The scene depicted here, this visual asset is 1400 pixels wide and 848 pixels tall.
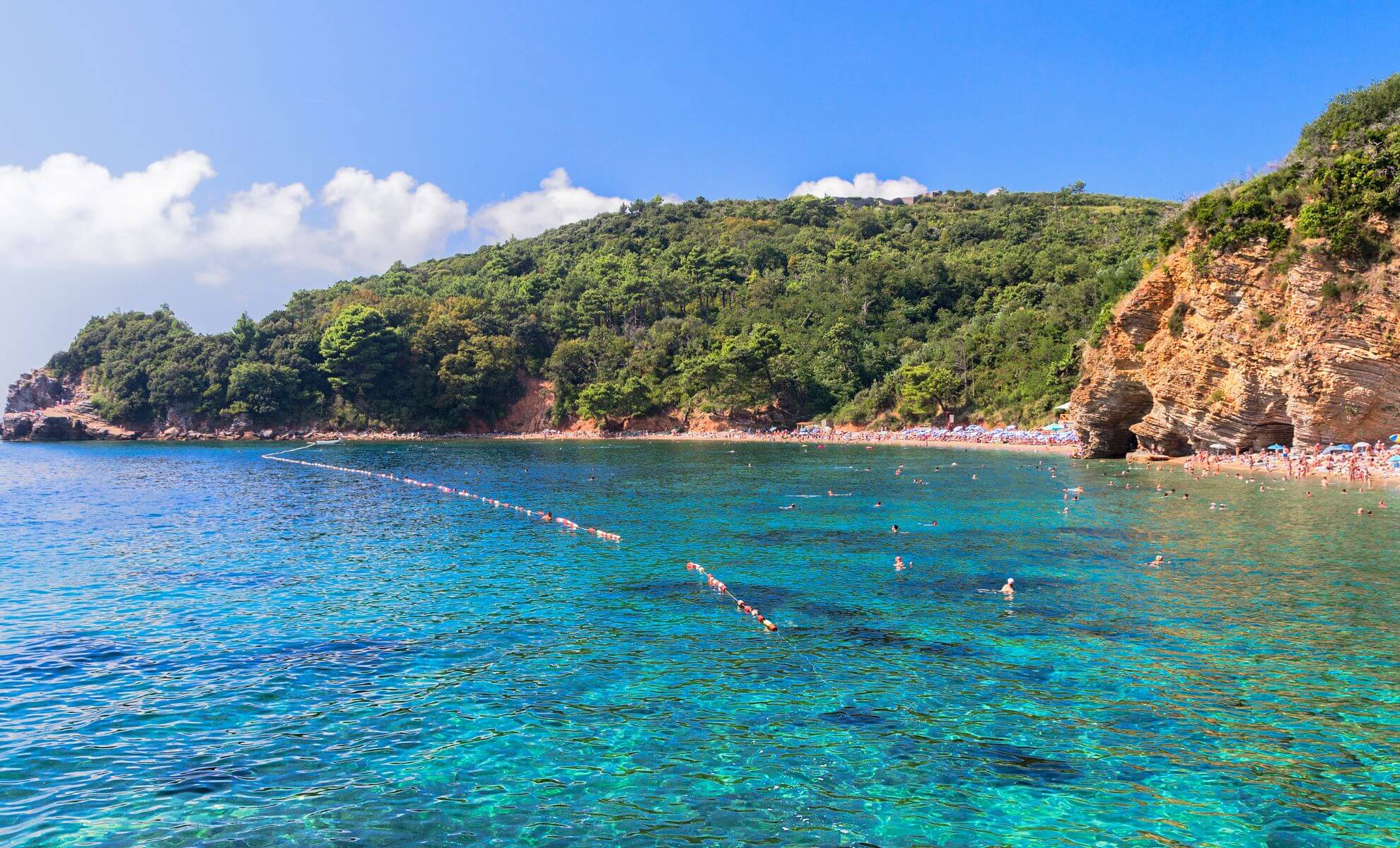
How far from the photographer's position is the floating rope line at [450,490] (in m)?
30.0

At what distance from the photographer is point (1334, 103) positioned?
40.6 m

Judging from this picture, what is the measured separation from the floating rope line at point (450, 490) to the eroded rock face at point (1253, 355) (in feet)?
109

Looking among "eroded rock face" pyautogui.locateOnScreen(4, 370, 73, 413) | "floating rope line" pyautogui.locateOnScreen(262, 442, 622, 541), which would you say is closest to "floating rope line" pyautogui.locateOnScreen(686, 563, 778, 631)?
"floating rope line" pyautogui.locateOnScreen(262, 442, 622, 541)

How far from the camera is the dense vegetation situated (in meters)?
35.7

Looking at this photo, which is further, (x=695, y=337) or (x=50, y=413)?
(x=50, y=413)

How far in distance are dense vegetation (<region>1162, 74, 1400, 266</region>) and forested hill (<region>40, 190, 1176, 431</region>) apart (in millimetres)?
33957

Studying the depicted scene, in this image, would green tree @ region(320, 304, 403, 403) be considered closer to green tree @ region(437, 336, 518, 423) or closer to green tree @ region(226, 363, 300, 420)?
green tree @ region(226, 363, 300, 420)

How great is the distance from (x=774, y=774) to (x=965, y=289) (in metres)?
103

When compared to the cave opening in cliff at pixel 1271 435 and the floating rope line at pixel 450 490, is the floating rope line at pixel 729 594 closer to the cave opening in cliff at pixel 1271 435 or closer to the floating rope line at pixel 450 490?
the floating rope line at pixel 450 490

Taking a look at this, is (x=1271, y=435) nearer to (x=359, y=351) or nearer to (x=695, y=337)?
(x=695, y=337)

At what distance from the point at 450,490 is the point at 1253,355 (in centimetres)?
4185

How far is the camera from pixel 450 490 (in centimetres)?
4494

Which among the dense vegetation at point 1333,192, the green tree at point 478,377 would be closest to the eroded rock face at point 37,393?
the green tree at point 478,377

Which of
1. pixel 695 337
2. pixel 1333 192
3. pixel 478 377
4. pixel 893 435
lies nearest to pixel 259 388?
pixel 478 377
